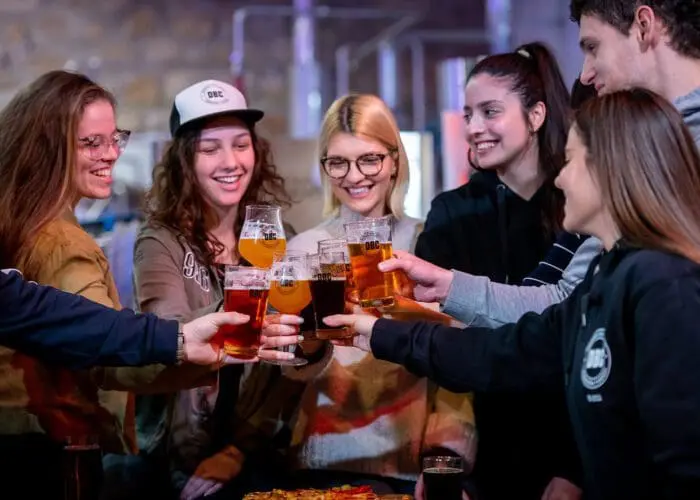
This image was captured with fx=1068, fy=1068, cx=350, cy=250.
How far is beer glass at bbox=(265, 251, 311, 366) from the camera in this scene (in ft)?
7.95

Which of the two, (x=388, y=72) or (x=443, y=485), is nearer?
(x=443, y=485)

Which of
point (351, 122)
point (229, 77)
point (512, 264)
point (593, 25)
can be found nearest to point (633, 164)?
point (593, 25)

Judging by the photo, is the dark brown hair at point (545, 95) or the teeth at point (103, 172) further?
the dark brown hair at point (545, 95)

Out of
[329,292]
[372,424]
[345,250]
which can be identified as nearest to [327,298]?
[329,292]

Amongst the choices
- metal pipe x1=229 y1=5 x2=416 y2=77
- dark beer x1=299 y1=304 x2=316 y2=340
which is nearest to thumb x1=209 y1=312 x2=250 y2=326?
dark beer x1=299 y1=304 x2=316 y2=340

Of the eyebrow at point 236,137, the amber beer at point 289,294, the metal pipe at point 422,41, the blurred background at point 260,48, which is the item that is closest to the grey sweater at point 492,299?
the amber beer at point 289,294

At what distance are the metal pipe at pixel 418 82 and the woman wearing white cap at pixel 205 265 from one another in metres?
5.01

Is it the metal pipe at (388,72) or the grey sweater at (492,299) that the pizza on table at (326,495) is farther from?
the metal pipe at (388,72)

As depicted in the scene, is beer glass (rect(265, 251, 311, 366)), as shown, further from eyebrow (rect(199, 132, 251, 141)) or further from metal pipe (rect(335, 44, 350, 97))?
metal pipe (rect(335, 44, 350, 97))

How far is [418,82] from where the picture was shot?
8.55 metres

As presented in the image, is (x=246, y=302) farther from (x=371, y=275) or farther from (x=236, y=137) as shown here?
(x=236, y=137)

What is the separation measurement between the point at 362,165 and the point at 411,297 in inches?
25.3

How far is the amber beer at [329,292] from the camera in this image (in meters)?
2.41

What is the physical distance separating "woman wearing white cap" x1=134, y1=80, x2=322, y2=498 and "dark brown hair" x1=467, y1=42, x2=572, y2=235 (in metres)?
0.78
